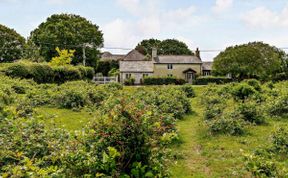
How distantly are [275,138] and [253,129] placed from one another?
8.55 feet

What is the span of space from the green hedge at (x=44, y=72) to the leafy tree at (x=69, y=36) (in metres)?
15.3

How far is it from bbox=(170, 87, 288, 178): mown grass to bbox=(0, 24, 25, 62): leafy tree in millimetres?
43860

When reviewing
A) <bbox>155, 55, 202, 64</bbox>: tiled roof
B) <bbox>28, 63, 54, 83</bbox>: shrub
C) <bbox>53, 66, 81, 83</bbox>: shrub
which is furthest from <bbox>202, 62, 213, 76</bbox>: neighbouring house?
<bbox>28, 63, 54, 83</bbox>: shrub

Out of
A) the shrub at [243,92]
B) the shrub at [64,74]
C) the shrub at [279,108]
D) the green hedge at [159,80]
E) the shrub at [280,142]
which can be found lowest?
the shrub at [280,142]

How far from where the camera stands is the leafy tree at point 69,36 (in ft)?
161

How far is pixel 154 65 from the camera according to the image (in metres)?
48.8

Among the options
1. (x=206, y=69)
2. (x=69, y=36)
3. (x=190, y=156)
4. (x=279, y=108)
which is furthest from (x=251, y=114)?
(x=206, y=69)

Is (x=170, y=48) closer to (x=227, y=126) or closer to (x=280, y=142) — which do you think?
(x=227, y=126)

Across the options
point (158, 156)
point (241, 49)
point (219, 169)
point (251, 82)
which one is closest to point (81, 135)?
point (158, 156)

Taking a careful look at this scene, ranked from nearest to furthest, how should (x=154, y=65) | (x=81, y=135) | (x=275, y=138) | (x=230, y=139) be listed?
(x=81, y=135), (x=275, y=138), (x=230, y=139), (x=154, y=65)

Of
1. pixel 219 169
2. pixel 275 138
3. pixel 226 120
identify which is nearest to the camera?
pixel 219 169

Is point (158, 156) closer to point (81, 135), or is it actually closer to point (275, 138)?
point (81, 135)

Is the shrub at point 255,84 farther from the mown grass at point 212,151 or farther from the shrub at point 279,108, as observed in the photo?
the mown grass at point 212,151

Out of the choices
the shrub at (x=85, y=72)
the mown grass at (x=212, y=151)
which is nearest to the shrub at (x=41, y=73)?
the shrub at (x=85, y=72)
